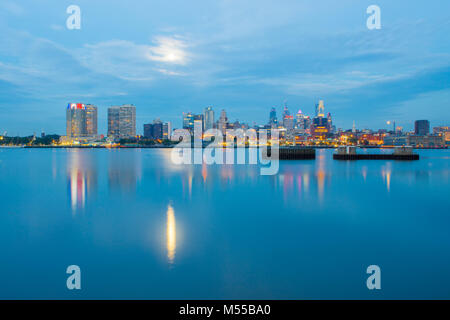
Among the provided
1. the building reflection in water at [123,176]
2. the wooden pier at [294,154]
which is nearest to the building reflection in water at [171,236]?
the building reflection in water at [123,176]

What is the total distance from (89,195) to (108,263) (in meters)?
15.6

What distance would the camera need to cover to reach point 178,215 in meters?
17.2

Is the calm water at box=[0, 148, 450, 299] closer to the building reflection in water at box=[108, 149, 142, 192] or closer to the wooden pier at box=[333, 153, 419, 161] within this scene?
the building reflection in water at box=[108, 149, 142, 192]

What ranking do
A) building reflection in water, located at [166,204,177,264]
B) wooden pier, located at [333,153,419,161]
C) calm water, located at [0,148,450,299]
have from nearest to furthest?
calm water, located at [0,148,450,299]
building reflection in water, located at [166,204,177,264]
wooden pier, located at [333,153,419,161]

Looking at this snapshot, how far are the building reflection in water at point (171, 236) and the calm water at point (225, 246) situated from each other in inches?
1.6

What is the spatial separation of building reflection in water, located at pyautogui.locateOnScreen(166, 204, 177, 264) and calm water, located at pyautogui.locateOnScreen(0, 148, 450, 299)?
0.04m

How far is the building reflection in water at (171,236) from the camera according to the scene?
10668 millimetres

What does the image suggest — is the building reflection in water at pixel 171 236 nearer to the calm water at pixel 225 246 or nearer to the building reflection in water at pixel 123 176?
the calm water at pixel 225 246

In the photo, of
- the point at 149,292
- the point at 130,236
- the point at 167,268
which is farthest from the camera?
the point at 130,236

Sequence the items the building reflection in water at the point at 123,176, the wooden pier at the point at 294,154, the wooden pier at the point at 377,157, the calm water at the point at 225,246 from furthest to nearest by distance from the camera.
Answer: the wooden pier at the point at 294,154 → the wooden pier at the point at 377,157 → the building reflection in water at the point at 123,176 → the calm water at the point at 225,246

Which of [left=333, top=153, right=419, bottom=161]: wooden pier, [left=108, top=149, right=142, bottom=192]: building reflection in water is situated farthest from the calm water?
[left=333, top=153, right=419, bottom=161]: wooden pier

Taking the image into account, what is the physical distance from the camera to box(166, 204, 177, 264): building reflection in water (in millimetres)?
10668
